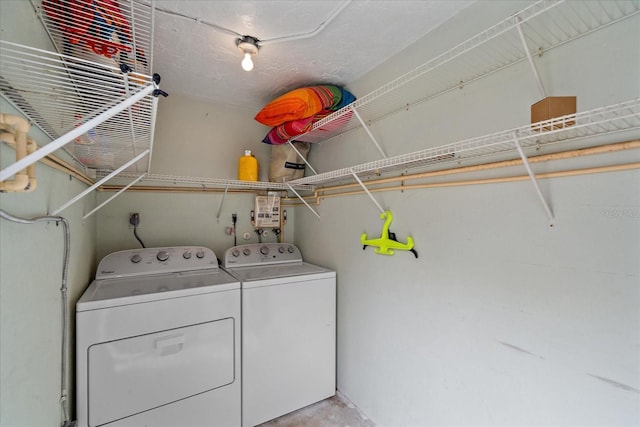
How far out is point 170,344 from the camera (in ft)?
5.26

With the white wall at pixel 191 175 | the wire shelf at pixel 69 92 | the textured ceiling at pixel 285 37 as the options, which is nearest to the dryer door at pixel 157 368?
the white wall at pixel 191 175

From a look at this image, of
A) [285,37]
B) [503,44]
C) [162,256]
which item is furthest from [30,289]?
[503,44]

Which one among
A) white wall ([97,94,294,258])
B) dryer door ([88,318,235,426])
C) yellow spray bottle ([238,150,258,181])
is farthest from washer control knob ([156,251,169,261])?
yellow spray bottle ([238,150,258,181])

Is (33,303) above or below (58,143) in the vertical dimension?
below

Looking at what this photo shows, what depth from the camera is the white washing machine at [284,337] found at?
1887 millimetres

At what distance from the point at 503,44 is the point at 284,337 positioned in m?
2.13

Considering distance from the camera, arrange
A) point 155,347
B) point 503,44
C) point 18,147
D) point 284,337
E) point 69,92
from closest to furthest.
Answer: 1. point 18,147
2. point 69,92
3. point 503,44
4. point 155,347
5. point 284,337

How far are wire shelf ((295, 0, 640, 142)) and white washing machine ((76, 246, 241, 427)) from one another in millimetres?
1468

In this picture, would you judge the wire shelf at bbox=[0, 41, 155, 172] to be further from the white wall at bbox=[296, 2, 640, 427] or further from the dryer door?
the white wall at bbox=[296, 2, 640, 427]

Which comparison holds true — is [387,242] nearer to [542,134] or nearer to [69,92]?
[542,134]

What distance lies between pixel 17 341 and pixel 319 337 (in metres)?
1.72

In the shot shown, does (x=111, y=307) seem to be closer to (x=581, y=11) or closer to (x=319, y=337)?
(x=319, y=337)

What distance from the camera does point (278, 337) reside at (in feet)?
6.49

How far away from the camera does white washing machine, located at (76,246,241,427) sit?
1.43 meters
